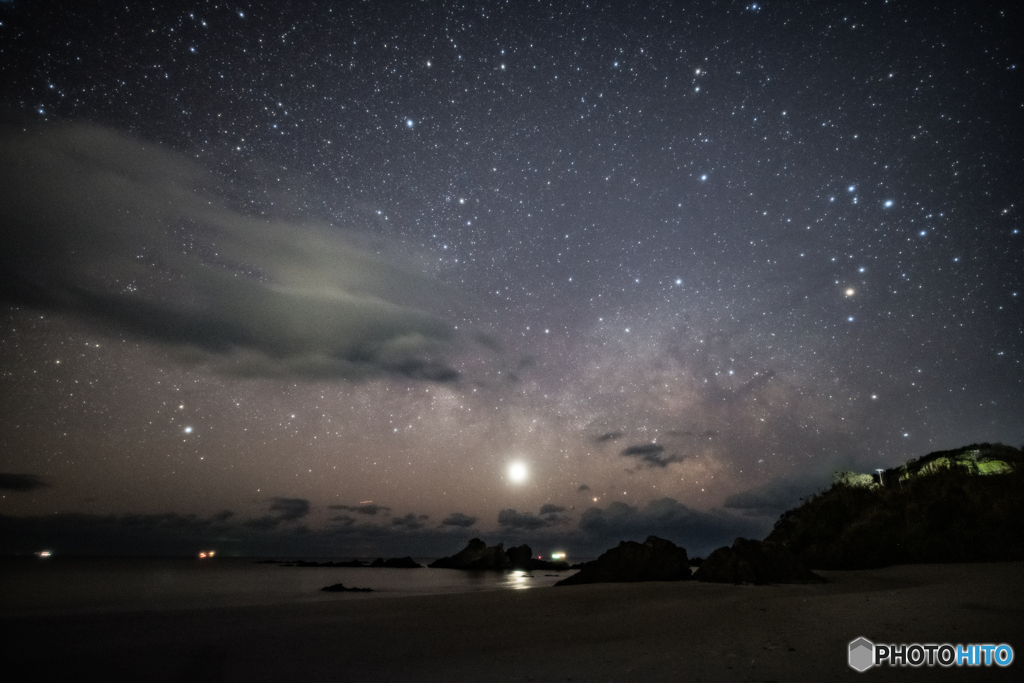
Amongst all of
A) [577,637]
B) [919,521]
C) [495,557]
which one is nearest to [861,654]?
[577,637]

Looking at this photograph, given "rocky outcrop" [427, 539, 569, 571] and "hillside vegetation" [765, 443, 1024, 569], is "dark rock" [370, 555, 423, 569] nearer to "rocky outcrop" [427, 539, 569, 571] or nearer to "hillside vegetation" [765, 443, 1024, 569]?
"rocky outcrop" [427, 539, 569, 571]

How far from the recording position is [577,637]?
9.26 meters

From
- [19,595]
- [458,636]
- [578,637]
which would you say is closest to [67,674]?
[458,636]

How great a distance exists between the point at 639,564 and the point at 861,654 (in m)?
16.8

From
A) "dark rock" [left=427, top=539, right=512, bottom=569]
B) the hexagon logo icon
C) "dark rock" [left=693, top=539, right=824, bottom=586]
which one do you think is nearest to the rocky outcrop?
"dark rock" [left=427, top=539, right=512, bottom=569]

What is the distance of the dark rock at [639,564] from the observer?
71.2 feet

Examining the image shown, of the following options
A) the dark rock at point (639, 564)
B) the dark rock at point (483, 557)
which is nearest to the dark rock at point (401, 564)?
the dark rock at point (483, 557)

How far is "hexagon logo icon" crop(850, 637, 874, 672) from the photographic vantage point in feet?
20.3

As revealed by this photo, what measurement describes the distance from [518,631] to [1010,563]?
51.9ft

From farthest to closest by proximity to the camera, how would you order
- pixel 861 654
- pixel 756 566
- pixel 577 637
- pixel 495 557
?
pixel 495 557, pixel 756 566, pixel 577 637, pixel 861 654

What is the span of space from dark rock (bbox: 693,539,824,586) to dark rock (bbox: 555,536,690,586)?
3.09 meters

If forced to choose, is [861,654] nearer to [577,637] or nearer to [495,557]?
[577,637]

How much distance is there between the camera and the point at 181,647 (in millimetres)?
10602

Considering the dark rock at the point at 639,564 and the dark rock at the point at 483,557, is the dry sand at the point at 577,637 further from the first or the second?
the dark rock at the point at 483,557
